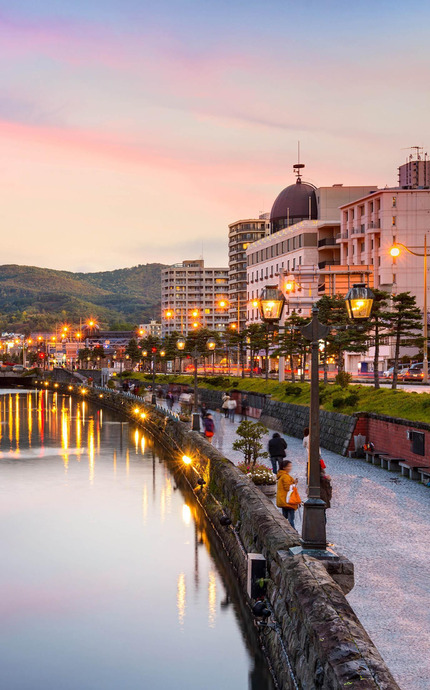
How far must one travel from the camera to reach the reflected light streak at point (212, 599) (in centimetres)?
1731

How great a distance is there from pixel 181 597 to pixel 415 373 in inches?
2122

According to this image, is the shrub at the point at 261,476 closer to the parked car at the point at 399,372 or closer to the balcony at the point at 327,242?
the parked car at the point at 399,372

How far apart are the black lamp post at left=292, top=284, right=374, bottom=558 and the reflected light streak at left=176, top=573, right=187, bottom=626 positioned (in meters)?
5.32

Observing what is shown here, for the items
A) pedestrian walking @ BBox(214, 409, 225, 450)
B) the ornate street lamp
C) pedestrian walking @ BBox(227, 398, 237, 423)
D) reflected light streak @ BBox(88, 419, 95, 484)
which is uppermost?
the ornate street lamp

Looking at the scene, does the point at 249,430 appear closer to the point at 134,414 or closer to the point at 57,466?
the point at 57,466

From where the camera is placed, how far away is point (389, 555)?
57.1ft

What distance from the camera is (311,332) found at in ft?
48.3

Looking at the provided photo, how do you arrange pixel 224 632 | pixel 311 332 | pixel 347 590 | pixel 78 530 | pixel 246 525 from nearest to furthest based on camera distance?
pixel 347 590 < pixel 311 332 < pixel 224 632 < pixel 246 525 < pixel 78 530

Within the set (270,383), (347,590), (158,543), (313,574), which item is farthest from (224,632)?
(270,383)

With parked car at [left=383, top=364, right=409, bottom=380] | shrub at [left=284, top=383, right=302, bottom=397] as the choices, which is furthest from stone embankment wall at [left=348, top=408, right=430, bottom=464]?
parked car at [left=383, top=364, right=409, bottom=380]

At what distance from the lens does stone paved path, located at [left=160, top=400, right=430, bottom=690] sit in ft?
39.8

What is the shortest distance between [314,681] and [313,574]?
2.40 m

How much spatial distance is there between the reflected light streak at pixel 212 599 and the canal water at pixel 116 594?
0.09ft

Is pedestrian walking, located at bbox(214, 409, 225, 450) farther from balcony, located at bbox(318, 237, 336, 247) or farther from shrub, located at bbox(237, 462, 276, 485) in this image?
balcony, located at bbox(318, 237, 336, 247)
